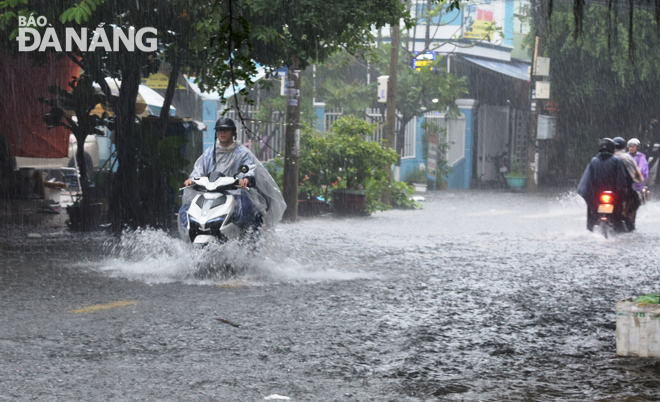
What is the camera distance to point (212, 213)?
10180mm

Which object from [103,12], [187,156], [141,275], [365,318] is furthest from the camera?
[187,156]

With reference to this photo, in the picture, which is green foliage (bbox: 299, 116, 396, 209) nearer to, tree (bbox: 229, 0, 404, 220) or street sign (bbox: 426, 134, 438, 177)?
tree (bbox: 229, 0, 404, 220)

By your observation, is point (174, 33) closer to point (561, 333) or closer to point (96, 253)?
point (96, 253)

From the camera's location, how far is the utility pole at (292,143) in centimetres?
1819

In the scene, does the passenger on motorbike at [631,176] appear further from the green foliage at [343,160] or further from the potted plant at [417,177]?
the potted plant at [417,177]

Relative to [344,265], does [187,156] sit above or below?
above

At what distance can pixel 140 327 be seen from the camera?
24.6ft

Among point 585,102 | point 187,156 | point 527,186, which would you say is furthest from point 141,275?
point 585,102

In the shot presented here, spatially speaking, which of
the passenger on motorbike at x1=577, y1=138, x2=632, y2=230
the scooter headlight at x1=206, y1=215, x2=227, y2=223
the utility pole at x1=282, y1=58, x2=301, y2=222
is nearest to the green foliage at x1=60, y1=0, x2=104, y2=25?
the scooter headlight at x1=206, y1=215, x2=227, y2=223

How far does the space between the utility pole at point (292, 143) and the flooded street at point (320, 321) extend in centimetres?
412

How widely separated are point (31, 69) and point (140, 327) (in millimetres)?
11613

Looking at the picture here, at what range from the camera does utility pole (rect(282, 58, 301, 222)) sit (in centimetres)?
1819

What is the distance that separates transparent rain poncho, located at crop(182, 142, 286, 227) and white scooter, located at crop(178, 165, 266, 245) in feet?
0.69

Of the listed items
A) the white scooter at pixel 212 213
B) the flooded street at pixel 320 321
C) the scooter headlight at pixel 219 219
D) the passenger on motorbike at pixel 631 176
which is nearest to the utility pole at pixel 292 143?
the flooded street at pixel 320 321
